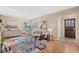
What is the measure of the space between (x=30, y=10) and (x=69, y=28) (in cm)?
70

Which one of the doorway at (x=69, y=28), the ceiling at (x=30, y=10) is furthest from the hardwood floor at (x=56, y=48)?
the ceiling at (x=30, y=10)

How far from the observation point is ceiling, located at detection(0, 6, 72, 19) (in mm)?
1957

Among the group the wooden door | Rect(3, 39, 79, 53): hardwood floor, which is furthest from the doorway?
Rect(3, 39, 79, 53): hardwood floor

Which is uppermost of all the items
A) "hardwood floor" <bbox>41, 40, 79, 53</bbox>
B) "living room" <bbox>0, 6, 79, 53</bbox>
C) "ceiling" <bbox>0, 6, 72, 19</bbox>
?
"ceiling" <bbox>0, 6, 72, 19</bbox>

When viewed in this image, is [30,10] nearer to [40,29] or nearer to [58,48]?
[40,29]

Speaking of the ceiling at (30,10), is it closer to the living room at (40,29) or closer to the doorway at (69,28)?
the living room at (40,29)

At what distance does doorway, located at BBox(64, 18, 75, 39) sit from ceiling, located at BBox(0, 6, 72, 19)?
8.9 inches

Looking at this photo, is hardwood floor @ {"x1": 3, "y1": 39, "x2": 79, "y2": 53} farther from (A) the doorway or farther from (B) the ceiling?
(B) the ceiling

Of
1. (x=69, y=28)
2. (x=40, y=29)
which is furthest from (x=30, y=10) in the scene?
(x=69, y=28)

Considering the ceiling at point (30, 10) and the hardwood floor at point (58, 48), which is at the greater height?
the ceiling at point (30, 10)

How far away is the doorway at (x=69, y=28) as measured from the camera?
200 cm

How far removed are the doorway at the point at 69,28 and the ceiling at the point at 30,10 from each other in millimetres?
227

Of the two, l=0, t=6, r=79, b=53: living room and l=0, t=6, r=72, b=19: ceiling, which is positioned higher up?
l=0, t=6, r=72, b=19: ceiling
